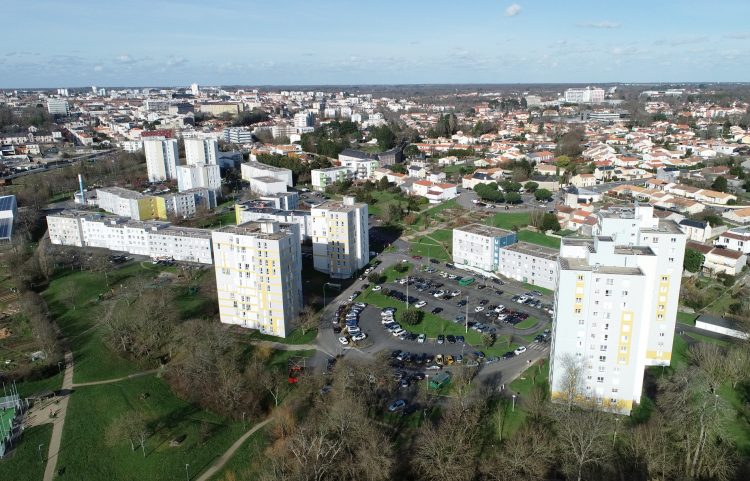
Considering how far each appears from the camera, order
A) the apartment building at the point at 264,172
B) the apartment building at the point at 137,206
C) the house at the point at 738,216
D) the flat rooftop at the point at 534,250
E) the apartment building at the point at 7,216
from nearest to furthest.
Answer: the flat rooftop at the point at 534,250, the house at the point at 738,216, the apartment building at the point at 7,216, the apartment building at the point at 137,206, the apartment building at the point at 264,172

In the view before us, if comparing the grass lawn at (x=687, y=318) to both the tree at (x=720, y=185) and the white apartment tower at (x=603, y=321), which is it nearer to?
the white apartment tower at (x=603, y=321)

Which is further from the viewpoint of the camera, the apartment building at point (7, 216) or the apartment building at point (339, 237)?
the apartment building at point (7, 216)

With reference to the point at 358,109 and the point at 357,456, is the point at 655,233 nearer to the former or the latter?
the point at 357,456

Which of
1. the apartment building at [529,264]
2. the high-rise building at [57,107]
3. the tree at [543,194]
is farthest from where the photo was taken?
the high-rise building at [57,107]

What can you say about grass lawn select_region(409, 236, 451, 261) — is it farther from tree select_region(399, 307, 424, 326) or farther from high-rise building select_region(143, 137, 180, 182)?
high-rise building select_region(143, 137, 180, 182)

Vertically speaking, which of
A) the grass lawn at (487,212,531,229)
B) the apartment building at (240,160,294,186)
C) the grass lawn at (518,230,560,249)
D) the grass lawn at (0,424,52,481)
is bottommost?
the grass lawn at (0,424,52,481)

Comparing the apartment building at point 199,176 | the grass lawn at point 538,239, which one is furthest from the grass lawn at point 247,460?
the apartment building at point 199,176

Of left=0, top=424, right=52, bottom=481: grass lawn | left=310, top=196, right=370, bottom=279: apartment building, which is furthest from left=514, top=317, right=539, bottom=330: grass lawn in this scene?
left=0, top=424, right=52, bottom=481: grass lawn

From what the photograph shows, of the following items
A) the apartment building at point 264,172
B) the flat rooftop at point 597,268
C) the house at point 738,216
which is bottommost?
the house at point 738,216
